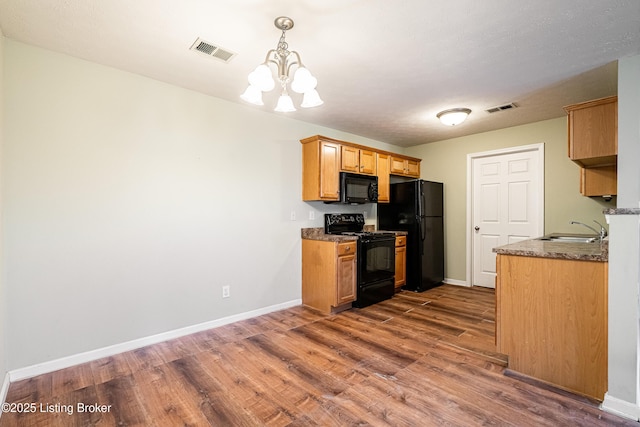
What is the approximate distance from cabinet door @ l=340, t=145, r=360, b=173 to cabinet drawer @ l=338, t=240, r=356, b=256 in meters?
1.02

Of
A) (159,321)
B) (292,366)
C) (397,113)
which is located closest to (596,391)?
(292,366)

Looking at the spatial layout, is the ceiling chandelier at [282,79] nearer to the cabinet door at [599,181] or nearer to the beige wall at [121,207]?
the beige wall at [121,207]

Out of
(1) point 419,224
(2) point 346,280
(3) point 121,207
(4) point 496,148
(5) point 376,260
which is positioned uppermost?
(4) point 496,148

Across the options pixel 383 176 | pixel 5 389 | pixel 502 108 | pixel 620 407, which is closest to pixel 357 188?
pixel 383 176

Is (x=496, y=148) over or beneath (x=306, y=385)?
over

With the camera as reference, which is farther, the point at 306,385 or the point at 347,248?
the point at 347,248

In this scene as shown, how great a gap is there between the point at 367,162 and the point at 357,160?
237 mm

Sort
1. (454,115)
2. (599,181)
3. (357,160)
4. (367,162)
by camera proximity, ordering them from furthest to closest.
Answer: (367,162) → (357,160) → (454,115) → (599,181)

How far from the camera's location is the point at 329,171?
149 inches

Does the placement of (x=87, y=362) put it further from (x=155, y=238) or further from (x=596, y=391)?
(x=596, y=391)

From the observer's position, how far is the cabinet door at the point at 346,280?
3.46 metres

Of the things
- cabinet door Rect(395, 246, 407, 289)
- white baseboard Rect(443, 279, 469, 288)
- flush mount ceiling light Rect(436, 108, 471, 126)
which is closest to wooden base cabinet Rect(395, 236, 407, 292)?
cabinet door Rect(395, 246, 407, 289)

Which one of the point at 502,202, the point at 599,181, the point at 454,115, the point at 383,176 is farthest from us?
the point at 383,176

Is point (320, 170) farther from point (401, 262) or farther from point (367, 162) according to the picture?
point (401, 262)
